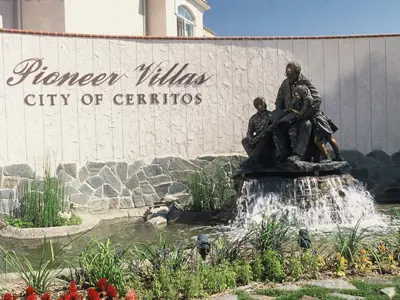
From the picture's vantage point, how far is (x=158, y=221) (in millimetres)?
7664

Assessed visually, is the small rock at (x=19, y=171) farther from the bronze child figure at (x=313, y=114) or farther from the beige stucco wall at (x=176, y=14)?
the beige stucco wall at (x=176, y=14)

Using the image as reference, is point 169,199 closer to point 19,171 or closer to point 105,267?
point 19,171

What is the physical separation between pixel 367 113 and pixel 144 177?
4.64 metres

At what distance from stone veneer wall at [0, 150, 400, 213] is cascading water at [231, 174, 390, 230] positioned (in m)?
2.35

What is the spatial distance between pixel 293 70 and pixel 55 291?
4828mm

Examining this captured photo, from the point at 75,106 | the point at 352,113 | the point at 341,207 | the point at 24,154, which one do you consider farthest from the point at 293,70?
the point at 24,154

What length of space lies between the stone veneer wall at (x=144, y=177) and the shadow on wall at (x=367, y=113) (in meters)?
0.02

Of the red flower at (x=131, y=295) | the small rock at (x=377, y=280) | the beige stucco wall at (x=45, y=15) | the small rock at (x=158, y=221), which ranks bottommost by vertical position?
the small rock at (x=158, y=221)

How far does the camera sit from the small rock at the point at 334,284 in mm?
3852

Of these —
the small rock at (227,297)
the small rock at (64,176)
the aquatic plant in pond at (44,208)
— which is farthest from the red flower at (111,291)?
the small rock at (64,176)

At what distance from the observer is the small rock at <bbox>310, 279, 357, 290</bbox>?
3.85 meters

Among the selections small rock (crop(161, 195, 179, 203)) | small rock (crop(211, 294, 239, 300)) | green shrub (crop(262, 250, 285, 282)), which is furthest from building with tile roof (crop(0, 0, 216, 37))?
small rock (crop(211, 294, 239, 300))

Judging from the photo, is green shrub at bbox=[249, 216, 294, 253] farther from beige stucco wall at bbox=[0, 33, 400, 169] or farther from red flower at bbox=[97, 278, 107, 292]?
beige stucco wall at bbox=[0, 33, 400, 169]

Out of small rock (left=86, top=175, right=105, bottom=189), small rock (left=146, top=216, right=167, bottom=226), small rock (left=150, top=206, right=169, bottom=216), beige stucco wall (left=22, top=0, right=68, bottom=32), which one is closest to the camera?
small rock (left=146, top=216, right=167, bottom=226)
